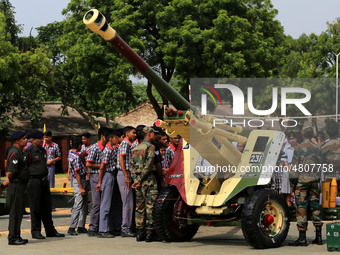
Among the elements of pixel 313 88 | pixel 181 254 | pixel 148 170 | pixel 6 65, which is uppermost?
pixel 6 65

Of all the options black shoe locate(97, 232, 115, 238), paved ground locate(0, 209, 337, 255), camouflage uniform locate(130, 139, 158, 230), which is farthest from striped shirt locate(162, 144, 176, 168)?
black shoe locate(97, 232, 115, 238)

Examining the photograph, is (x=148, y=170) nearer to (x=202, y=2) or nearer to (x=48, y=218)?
(x=48, y=218)

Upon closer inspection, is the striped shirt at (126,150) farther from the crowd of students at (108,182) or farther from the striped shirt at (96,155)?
the striped shirt at (96,155)

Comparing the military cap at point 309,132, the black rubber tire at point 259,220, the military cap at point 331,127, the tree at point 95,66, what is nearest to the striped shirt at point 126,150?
the black rubber tire at point 259,220

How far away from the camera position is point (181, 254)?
10.4 meters

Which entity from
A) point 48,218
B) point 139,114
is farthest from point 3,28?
point 48,218

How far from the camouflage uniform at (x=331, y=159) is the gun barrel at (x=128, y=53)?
225 centimetres

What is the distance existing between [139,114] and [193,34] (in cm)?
2024

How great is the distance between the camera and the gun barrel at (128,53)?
366 inches

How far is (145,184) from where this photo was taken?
1198 cm

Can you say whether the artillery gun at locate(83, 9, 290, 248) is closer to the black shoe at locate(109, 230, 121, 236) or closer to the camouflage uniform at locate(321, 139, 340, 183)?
the camouflage uniform at locate(321, 139, 340, 183)

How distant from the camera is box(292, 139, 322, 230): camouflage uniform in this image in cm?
1109

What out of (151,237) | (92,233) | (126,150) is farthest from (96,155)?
(151,237)

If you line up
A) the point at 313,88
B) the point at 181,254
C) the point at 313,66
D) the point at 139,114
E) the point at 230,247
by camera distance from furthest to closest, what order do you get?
the point at 139,114
the point at 313,66
the point at 313,88
the point at 230,247
the point at 181,254
